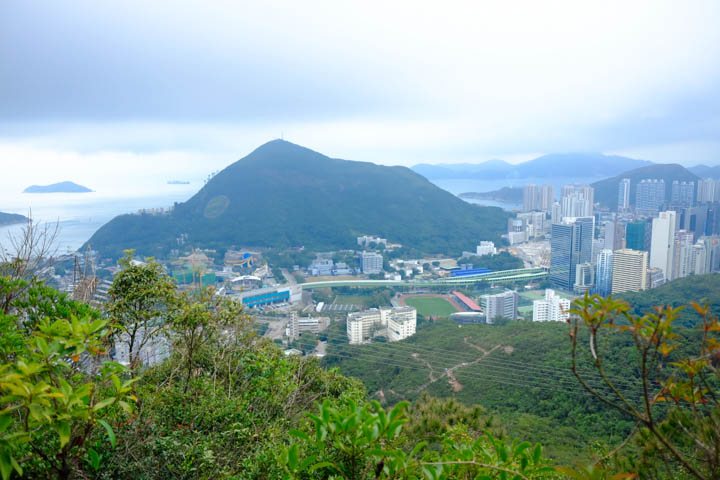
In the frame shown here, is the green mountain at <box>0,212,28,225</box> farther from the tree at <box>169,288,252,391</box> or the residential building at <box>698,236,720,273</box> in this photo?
the residential building at <box>698,236,720,273</box>

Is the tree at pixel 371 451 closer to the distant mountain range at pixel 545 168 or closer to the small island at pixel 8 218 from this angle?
the small island at pixel 8 218

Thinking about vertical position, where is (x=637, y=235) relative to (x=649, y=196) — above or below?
below

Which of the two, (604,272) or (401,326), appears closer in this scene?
(401,326)

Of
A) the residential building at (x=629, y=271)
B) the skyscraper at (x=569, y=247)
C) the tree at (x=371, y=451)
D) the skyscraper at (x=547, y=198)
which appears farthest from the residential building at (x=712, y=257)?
the tree at (x=371, y=451)

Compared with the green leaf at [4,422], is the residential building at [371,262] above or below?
below

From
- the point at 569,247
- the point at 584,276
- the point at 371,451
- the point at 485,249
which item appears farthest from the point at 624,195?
the point at 371,451

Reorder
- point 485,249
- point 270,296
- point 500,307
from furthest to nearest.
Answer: point 485,249 → point 270,296 → point 500,307

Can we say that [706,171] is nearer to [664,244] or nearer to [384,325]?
[664,244]
